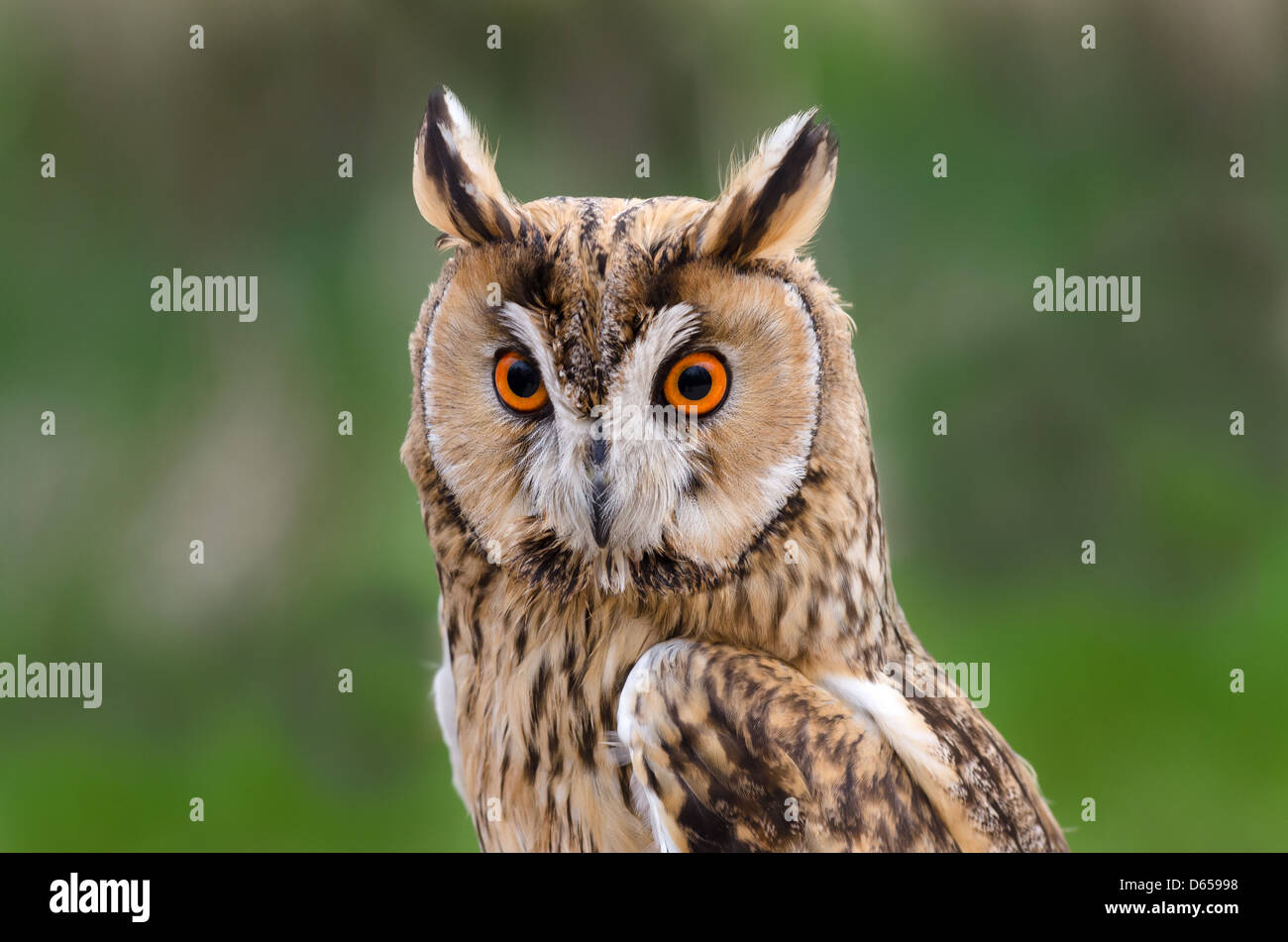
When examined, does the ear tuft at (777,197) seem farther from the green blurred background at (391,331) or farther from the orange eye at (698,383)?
the green blurred background at (391,331)

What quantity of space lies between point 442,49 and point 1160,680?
253 cm

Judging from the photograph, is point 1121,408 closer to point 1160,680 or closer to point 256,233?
point 1160,680

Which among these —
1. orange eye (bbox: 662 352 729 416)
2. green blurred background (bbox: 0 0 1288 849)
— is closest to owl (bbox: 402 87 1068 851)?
orange eye (bbox: 662 352 729 416)

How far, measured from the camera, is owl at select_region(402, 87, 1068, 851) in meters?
1.23

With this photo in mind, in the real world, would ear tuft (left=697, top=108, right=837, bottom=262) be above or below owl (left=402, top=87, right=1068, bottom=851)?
above

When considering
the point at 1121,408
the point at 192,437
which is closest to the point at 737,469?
the point at 192,437

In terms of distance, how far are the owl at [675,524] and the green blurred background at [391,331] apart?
3.35ft

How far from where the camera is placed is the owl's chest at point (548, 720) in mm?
1395

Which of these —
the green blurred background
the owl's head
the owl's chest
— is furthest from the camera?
the green blurred background

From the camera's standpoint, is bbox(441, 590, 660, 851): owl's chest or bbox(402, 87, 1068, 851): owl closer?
bbox(402, 87, 1068, 851): owl

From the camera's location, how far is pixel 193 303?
2.61 meters

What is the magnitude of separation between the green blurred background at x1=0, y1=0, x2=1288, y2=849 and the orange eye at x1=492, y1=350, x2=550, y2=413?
3.85ft

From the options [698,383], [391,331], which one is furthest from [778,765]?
[391,331]

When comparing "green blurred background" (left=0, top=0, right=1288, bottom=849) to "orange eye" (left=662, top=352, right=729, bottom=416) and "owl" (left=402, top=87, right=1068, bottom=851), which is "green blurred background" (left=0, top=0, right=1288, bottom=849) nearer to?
"owl" (left=402, top=87, right=1068, bottom=851)
